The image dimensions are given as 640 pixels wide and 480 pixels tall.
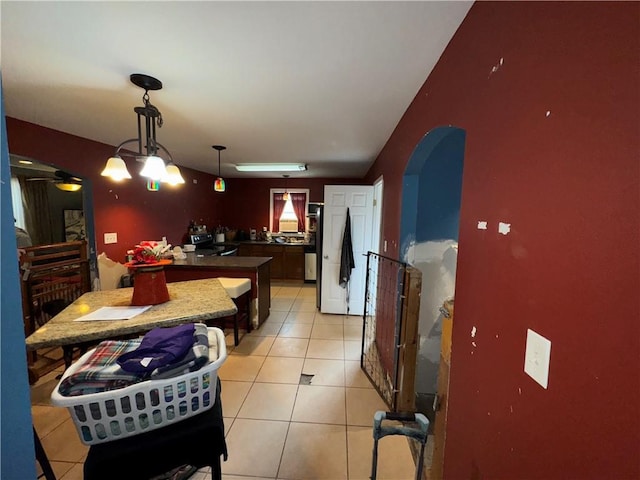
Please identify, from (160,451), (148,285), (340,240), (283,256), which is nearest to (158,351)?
(160,451)

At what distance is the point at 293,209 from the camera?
6.33 meters

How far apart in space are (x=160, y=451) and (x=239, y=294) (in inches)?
83.6

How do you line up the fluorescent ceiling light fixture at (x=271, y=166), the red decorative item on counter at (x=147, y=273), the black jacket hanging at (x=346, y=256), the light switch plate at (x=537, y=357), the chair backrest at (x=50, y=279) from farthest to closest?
the fluorescent ceiling light fixture at (x=271, y=166) < the black jacket hanging at (x=346, y=256) < the chair backrest at (x=50, y=279) < the red decorative item on counter at (x=147, y=273) < the light switch plate at (x=537, y=357)

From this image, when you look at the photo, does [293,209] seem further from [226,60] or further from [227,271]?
[226,60]

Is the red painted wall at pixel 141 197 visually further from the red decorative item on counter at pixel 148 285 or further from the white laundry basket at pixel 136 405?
the white laundry basket at pixel 136 405

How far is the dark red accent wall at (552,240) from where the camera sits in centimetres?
48

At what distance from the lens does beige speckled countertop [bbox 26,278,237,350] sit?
4.59ft

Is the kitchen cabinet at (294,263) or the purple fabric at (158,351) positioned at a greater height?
the purple fabric at (158,351)

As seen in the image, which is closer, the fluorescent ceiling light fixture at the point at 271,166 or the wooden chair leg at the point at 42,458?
the wooden chair leg at the point at 42,458

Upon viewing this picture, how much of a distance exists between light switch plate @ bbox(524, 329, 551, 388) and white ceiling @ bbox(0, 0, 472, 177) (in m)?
1.25

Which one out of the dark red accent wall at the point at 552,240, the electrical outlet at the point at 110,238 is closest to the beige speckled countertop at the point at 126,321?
the dark red accent wall at the point at 552,240

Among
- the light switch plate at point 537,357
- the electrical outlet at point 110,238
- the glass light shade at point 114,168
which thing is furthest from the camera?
the electrical outlet at point 110,238

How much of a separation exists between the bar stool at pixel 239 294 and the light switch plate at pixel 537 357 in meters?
2.49

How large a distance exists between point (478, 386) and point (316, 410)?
5.08 feet
